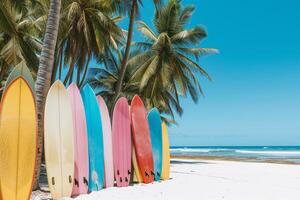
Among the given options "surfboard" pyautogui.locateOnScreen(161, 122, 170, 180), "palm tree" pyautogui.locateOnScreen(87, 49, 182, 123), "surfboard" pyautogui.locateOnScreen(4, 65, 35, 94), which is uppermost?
"palm tree" pyautogui.locateOnScreen(87, 49, 182, 123)

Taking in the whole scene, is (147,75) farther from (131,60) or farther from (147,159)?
(147,159)

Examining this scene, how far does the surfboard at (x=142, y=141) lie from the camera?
7762mm

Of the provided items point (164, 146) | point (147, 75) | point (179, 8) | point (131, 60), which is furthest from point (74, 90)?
point (179, 8)

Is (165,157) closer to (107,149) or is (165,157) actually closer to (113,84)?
(107,149)

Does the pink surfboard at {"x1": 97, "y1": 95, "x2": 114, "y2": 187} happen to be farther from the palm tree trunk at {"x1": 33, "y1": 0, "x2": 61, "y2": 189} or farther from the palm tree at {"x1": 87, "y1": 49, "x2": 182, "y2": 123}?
the palm tree at {"x1": 87, "y1": 49, "x2": 182, "y2": 123}

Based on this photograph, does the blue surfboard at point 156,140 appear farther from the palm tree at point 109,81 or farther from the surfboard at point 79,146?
the palm tree at point 109,81

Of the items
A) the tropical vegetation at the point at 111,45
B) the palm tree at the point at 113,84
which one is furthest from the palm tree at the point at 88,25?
the palm tree at the point at 113,84

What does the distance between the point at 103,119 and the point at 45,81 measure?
1.56 m

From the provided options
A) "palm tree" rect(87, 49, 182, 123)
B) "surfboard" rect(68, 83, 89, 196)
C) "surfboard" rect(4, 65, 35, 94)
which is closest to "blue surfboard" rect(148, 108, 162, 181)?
"surfboard" rect(68, 83, 89, 196)

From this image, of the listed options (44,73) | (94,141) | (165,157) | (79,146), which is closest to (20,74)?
(44,73)

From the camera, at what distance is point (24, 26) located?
14.4 m

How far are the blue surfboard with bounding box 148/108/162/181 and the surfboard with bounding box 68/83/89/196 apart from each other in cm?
233

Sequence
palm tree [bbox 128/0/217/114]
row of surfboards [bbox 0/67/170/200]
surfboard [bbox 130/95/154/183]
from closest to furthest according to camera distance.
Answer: row of surfboards [bbox 0/67/170/200]
surfboard [bbox 130/95/154/183]
palm tree [bbox 128/0/217/114]

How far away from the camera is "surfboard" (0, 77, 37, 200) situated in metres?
4.91
